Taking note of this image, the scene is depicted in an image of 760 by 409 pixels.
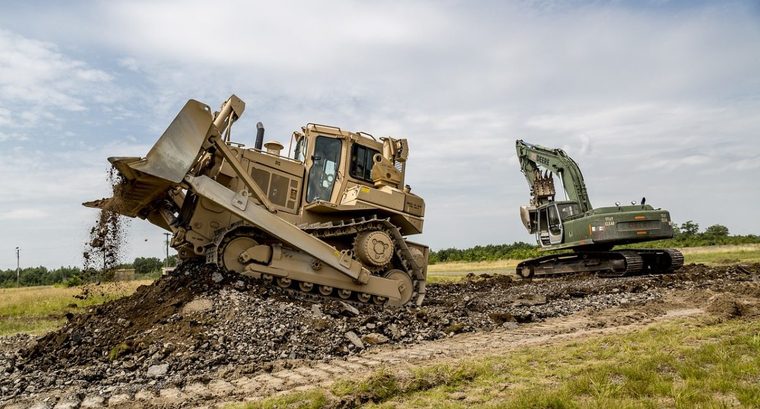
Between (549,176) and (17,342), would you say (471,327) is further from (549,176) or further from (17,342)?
(549,176)

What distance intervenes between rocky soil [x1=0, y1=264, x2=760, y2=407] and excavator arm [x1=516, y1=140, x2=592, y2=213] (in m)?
8.43

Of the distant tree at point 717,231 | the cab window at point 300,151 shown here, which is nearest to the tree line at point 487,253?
the distant tree at point 717,231

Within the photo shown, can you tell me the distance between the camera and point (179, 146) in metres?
8.45

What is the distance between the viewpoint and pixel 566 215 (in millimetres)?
18516

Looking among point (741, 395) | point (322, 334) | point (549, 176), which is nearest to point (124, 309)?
point (322, 334)

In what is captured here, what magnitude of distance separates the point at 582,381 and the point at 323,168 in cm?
757

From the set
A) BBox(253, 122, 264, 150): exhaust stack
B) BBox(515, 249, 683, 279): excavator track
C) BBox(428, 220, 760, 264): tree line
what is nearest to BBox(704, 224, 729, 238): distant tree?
BBox(428, 220, 760, 264): tree line

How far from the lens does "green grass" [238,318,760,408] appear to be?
437cm

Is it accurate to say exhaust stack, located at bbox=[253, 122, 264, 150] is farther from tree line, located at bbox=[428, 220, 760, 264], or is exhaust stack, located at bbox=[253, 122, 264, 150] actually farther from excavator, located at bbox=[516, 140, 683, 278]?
tree line, located at bbox=[428, 220, 760, 264]

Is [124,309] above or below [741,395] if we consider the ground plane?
above

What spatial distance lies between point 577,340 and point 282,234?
4967 millimetres

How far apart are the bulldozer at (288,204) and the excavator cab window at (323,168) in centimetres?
2

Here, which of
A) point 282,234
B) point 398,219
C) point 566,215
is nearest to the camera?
point 282,234

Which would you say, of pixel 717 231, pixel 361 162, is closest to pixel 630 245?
pixel 717 231
